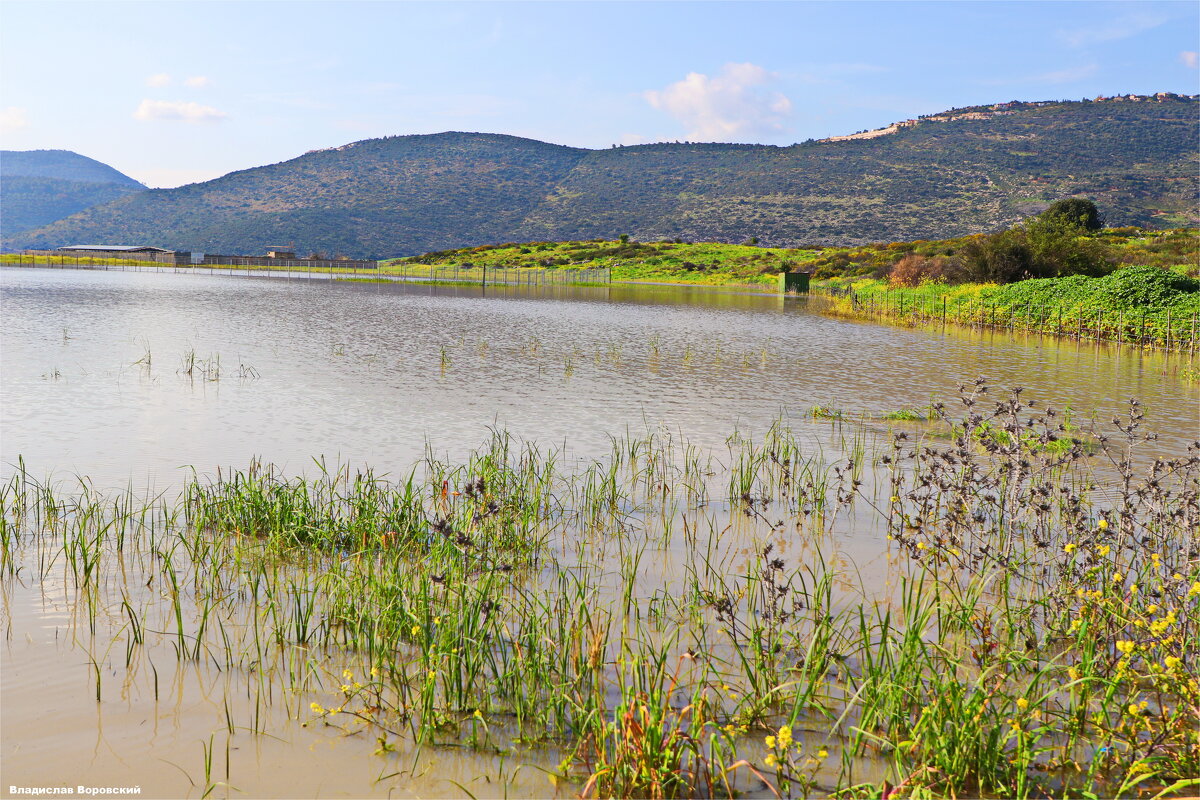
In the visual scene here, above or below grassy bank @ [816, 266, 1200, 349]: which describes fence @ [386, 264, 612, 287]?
above

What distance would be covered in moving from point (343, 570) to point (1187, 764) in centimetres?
444

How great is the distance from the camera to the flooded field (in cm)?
377

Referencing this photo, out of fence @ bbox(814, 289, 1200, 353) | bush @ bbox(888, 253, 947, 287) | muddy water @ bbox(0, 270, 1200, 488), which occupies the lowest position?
muddy water @ bbox(0, 270, 1200, 488)

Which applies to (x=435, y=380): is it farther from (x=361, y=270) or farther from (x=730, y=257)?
(x=361, y=270)

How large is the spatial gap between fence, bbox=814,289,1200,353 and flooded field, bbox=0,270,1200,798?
1219 cm

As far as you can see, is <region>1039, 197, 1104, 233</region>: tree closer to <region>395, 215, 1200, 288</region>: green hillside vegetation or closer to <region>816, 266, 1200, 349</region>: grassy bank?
<region>395, 215, 1200, 288</region>: green hillside vegetation

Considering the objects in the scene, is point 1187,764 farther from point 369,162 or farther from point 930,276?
point 369,162

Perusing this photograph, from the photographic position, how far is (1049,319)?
29.7m

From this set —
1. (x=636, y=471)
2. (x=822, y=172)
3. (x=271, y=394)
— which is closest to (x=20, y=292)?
(x=271, y=394)

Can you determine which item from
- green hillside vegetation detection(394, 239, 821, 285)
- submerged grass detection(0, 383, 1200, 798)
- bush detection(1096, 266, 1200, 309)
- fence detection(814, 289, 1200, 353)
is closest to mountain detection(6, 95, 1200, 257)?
green hillside vegetation detection(394, 239, 821, 285)

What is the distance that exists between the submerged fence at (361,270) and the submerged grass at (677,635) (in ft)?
210

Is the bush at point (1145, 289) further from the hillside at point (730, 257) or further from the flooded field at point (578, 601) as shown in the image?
the hillside at point (730, 257)

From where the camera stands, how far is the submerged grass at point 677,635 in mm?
3705

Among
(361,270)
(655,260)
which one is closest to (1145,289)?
(655,260)
